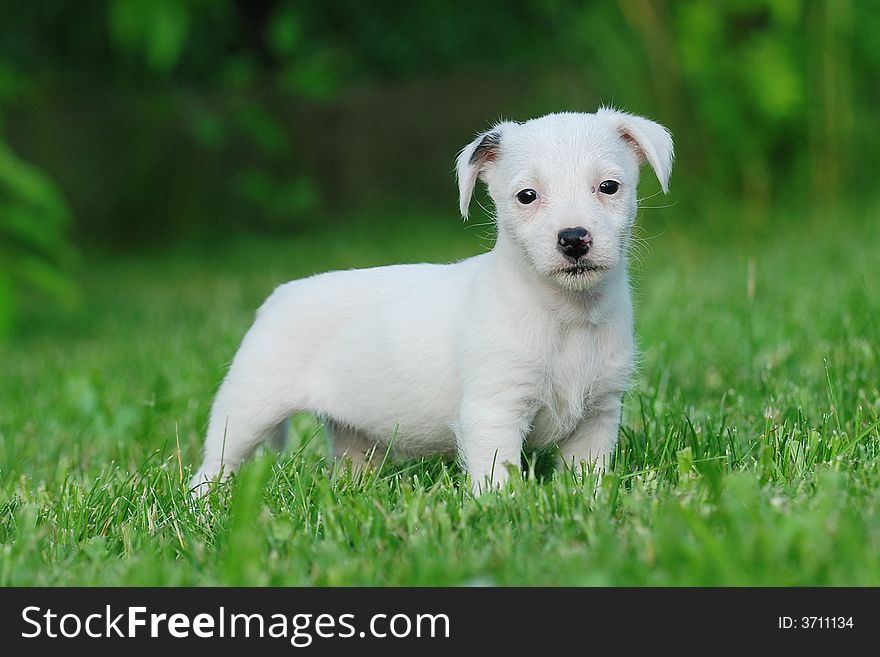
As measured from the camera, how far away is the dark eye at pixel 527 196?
330cm

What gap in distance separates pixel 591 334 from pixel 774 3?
636cm

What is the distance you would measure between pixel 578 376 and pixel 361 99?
1166 centimetres

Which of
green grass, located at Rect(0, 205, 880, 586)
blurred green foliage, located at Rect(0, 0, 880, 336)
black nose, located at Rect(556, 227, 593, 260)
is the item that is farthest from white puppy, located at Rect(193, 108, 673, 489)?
blurred green foliage, located at Rect(0, 0, 880, 336)

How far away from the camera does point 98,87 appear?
14047 mm

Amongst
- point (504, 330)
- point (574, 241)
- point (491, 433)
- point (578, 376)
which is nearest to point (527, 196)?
point (574, 241)

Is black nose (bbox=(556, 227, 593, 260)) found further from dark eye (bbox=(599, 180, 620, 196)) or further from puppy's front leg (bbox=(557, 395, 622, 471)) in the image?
puppy's front leg (bbox=(557, 395, 622, 471))

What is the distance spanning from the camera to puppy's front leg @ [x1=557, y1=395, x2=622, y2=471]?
3498 mm

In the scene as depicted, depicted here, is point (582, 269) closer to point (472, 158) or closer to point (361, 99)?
point (472, 158)

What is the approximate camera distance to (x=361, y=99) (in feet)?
47.8

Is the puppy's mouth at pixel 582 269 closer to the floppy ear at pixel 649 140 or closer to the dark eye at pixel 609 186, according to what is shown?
the dark eye at pixel 609 186
